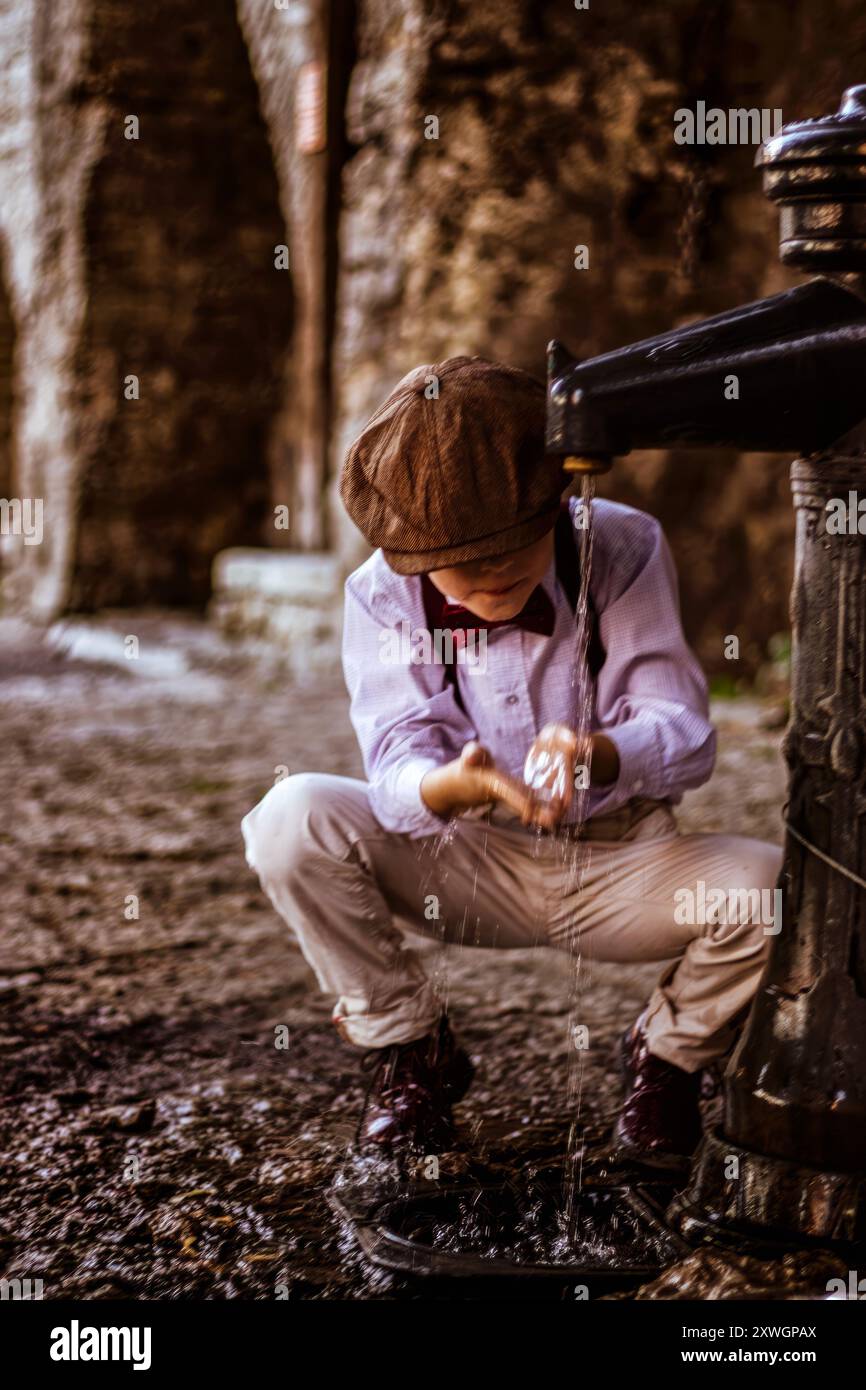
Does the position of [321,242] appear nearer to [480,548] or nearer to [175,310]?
[175,310]

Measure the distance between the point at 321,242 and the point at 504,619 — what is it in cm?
570

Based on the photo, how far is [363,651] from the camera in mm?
2355

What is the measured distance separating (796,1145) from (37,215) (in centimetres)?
755

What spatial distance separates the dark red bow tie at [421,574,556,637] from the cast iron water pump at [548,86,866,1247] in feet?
1.32

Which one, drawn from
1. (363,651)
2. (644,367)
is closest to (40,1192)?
(363,651)

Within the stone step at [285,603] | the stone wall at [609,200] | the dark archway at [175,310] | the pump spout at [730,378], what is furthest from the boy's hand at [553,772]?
the dark archway at [175,310]

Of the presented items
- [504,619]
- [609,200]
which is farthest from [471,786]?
[609,200]

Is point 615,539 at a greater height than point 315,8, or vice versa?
point 315,8

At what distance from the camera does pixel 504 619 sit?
2.26m

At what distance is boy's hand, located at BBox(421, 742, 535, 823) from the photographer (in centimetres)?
206

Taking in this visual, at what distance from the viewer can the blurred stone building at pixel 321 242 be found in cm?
555
